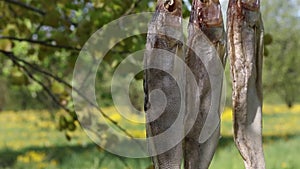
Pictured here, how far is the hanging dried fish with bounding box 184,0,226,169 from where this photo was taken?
625 mm

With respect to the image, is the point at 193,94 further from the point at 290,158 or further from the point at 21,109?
the point at 21,109

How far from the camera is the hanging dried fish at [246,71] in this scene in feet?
2.10

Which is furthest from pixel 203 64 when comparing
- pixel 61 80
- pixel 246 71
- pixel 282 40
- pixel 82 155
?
pixel 282 40

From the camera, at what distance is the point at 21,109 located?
18.3m

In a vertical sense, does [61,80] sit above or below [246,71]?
below

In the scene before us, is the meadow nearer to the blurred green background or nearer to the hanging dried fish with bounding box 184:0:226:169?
the blurred green background

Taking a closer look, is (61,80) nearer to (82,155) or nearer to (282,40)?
(82,155)

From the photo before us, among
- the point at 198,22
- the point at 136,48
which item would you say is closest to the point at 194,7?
the point at 198,22

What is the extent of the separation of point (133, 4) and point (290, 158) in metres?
4.17

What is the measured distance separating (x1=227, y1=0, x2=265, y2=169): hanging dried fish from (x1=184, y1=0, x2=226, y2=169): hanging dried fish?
0.02 meters

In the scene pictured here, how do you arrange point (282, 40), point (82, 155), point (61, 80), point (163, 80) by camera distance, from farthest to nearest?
point (282, 40), point (82, 155), point (61, 80), point (163, 80)

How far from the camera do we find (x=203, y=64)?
630 mm

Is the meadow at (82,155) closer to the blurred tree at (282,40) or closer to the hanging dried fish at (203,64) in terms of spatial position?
the hanging dried fish at (203,64)

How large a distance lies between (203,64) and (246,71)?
0.05 metres
